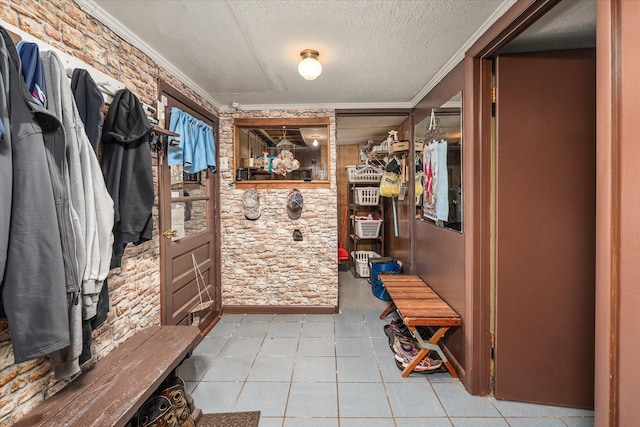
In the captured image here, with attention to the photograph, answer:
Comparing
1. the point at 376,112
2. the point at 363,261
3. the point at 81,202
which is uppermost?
the point at 376,112

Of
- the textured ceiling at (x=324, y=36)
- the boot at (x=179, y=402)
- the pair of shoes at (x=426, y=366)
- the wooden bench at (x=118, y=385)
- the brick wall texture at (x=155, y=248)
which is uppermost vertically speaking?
the textured ceiling at (x=324, y=36)

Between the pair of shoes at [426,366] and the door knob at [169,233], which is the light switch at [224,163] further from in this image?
the pair of shoes at [426,366]

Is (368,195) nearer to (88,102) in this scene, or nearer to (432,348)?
(432,348)

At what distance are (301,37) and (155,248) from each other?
1890mm

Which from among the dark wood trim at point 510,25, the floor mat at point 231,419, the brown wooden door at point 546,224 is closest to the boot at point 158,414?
the floor mat at point 231,419

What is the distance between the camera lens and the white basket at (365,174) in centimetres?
454

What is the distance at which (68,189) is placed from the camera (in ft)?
3.73

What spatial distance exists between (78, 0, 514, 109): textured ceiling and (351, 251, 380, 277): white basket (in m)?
2.78

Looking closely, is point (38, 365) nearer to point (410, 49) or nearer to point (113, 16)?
point (113, 16)

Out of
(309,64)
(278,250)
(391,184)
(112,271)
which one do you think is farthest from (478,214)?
(112,271)

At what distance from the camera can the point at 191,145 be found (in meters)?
2.53

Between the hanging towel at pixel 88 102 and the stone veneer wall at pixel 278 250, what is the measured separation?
1.91 metres

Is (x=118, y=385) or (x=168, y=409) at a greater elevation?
(x=118, y=385)

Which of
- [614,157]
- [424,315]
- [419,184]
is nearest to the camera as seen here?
[614,157]
